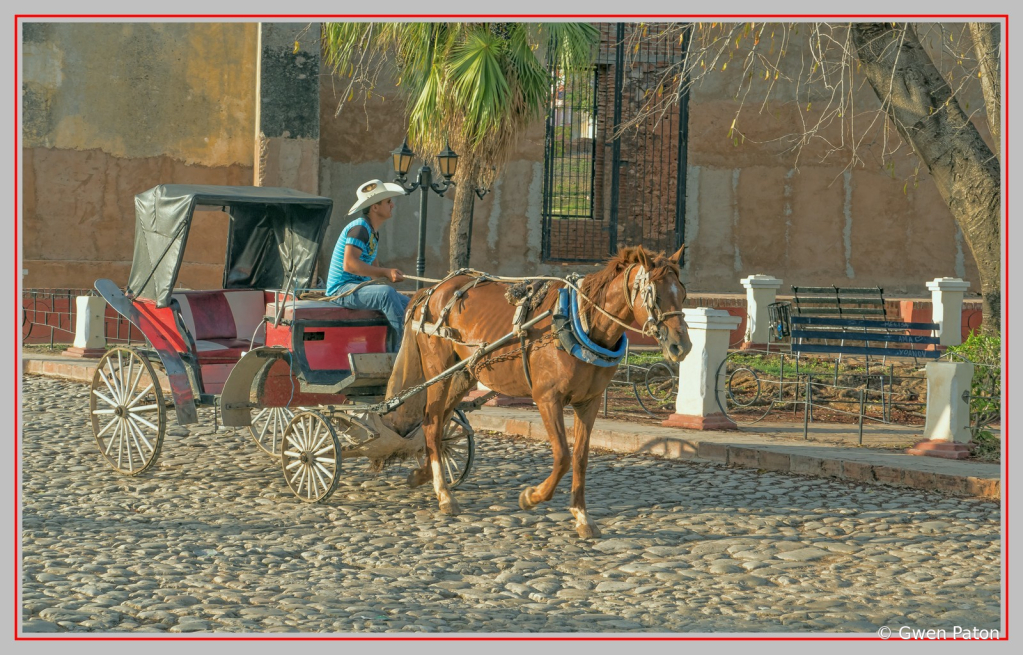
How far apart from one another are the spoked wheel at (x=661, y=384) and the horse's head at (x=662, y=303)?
18.7 feet

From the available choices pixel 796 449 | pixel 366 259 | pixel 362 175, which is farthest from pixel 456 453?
pixel 362 175

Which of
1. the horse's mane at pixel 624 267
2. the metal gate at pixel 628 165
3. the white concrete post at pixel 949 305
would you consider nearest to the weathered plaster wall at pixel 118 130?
the metal gate at pixel 628 165

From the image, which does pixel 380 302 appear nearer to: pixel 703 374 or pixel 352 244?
pixel 352 244

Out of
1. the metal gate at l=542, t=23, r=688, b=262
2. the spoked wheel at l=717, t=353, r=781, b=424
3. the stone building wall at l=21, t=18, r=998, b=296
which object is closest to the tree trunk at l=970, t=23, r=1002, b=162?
the spoked wheel at l=717, t=353, r=781, b=424

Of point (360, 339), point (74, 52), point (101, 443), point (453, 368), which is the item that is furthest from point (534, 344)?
point (74, 52)

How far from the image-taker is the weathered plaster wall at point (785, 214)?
2141 cm

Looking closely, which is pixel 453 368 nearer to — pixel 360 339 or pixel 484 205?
pixel 360 339

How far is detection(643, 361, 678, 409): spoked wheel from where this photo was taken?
40.9 feet

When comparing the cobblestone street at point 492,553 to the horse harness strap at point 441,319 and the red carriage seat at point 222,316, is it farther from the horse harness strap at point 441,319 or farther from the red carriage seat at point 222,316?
the horse harness strap at point 441,319

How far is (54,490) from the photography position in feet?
25.3

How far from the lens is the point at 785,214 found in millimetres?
21750

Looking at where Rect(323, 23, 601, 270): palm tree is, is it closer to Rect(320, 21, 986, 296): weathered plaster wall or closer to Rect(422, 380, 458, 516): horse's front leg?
Rect(422, 380, 458, 516): horse's front leg

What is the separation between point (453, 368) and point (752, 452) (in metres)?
3.10
